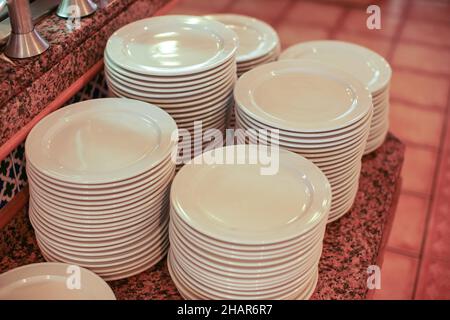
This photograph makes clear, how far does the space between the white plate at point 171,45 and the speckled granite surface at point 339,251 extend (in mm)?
378

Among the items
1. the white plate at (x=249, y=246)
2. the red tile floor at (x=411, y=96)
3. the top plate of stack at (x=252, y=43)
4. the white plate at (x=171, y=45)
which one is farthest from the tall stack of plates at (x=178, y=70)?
the red tile floor at (x=411, y=96)

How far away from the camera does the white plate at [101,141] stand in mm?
1004

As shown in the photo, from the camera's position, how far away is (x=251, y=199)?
1.02 meters

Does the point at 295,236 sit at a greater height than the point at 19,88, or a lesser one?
lesser

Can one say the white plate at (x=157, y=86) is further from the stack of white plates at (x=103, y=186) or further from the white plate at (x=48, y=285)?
the white plate at (x=48, y=285)

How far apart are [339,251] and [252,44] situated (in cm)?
58

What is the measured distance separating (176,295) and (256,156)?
286mm

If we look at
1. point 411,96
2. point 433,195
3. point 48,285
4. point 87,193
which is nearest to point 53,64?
point 87,193

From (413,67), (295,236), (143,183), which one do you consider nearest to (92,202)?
(143,183)

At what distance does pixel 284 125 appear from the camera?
43.8 inches

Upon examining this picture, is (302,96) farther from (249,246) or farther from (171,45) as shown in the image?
(249,246)

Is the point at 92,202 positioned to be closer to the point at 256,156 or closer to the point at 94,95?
the point at 256,156

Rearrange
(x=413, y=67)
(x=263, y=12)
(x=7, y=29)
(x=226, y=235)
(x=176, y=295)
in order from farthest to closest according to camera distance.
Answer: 1. (x=263, y=12)
2. (x=413, y=67)
3. (x=7, y=29)
4. (x=176, y=295)
5. (x=226, y=235)

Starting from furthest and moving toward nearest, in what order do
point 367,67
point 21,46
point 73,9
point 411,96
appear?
point 411,96
point 367,67
point 73,9
point 21,46
